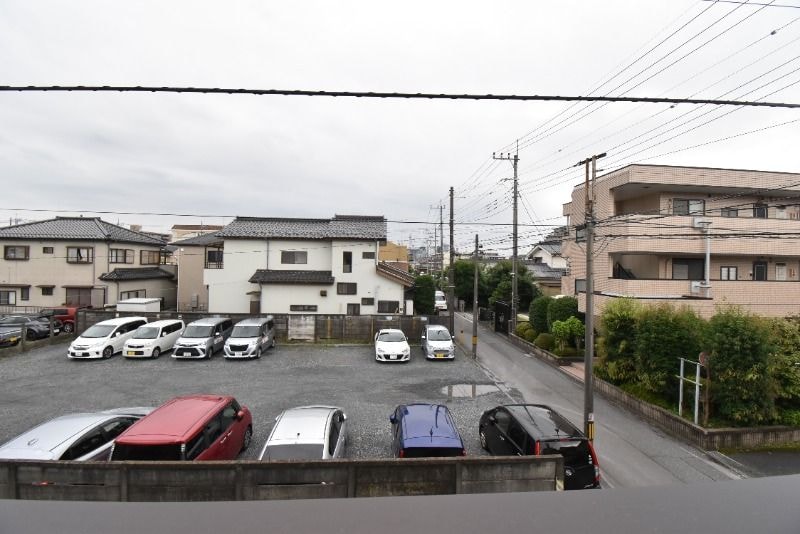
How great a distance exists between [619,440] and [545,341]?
384 inches

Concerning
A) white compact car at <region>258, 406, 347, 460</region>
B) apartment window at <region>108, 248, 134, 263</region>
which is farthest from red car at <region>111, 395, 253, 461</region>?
apartment window at <region>108, 248, 134, 263</region>

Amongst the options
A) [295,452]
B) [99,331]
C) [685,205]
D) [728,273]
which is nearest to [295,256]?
[99,331]

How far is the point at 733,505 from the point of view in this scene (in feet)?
5.70

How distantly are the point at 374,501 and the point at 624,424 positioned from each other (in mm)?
11724

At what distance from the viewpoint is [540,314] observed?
22.0 metres

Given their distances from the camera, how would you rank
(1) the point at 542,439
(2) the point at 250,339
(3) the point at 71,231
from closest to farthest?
(1) the point at 542,439
(2) the point at 250,339
(3) the point at 71,231

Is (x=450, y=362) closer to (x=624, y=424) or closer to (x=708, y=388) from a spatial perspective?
(x=624, y=424)

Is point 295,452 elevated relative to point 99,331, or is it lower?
lower

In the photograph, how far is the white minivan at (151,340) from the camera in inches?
659

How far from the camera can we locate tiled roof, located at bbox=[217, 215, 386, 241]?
989 inches

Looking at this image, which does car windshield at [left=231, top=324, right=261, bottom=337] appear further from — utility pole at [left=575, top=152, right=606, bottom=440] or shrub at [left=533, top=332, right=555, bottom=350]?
utility pole at [left=575, top=152, right=606, bottom=440]

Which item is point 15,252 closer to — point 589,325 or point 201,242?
point 201,242

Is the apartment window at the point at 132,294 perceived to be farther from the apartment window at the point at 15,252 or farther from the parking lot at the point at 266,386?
the parking lot at the point at 266,386

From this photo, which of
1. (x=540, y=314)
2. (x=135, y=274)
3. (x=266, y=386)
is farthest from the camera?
(x=135, y=274)
